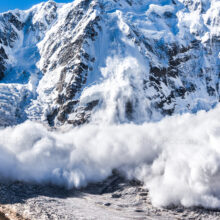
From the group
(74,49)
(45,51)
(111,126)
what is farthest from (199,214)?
(45,51)

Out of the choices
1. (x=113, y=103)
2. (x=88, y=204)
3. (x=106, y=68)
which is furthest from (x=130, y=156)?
(x=106, y=68)

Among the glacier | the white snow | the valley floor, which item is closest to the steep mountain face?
the glacier

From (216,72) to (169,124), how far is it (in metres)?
57.1

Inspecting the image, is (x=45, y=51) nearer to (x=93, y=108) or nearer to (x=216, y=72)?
(x=93, y=108)

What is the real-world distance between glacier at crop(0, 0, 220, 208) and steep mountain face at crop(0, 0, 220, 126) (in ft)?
1.69

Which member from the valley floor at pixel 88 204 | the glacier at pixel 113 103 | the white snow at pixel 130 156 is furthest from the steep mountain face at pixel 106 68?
the valley floor at pixel 88 204

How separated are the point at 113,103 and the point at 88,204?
5915 centimetres

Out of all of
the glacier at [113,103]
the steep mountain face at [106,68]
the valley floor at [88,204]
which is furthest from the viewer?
the steep mountain face at [106,68]

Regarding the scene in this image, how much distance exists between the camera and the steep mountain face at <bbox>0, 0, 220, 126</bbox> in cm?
14388

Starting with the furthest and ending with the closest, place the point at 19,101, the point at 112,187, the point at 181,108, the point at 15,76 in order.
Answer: the point at 15,76, the point at 181,108, the point at 19,101, the point at 112,187

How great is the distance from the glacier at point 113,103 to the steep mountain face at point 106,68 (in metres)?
0.51

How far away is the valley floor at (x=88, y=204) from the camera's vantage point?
80.5 meters

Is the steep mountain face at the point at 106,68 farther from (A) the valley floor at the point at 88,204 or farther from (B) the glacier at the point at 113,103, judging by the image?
(A) the valley floor at the point at 88,204

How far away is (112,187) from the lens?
103m
